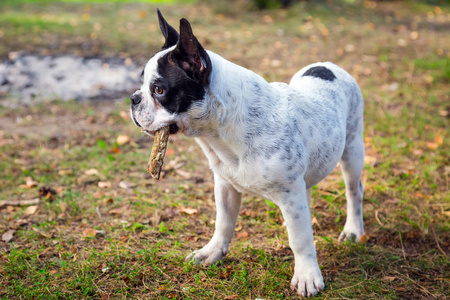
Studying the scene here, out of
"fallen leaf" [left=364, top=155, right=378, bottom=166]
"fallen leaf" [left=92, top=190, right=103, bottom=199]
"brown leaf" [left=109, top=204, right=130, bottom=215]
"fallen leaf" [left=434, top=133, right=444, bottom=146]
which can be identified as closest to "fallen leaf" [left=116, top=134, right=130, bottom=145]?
"fallen leaf" [left=92, top=190, right=103, bottom=199]

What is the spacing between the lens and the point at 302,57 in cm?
942

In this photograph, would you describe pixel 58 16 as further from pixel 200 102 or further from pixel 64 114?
pixel 200 102

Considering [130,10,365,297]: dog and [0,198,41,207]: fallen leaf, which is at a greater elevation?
[130,10,365,297]: dog

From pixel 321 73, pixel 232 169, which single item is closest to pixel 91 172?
pixel 232 169

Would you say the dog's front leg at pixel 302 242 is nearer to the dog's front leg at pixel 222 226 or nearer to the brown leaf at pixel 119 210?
the dog's front leg at pixel 222 226

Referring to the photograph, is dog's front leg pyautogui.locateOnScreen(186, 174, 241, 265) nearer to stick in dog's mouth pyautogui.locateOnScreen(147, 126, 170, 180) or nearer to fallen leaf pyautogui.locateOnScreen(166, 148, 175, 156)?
stick in dog's mouth pyautogui.locateOnScreen(147, 126, 170, 180)

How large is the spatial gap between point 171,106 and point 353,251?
2.17 meters

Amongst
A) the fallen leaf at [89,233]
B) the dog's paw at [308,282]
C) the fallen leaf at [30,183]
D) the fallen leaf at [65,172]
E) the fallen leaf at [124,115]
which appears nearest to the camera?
the dog's paw at [308,282]

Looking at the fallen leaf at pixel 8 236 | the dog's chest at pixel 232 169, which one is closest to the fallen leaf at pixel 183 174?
the fallen leaf at pixel 8 236

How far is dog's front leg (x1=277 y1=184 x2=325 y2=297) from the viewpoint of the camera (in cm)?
330

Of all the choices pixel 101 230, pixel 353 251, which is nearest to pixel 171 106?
pixel 101 230

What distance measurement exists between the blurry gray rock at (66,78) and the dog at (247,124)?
4736 mm

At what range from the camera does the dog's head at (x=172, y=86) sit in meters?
2.90

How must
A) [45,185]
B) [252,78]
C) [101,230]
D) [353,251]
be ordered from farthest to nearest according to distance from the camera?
1. [45,185]
2. [101,230]
3. [353,251]
4. [252,78]
